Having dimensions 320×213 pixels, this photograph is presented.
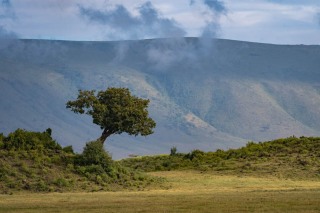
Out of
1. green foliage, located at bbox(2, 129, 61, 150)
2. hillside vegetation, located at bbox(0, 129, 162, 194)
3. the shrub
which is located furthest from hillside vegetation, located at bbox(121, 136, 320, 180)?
green foliage, located at bbox(2, 129, 61, 150)

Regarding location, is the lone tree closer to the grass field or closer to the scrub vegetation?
the scrub vegetation

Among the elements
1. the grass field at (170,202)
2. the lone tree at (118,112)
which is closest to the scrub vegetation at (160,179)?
the grass field at (170,202)

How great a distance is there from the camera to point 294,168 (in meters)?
75.0

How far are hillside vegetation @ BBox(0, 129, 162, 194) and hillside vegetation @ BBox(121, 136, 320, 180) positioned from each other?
1215 cm

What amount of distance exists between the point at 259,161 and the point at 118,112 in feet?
39.9

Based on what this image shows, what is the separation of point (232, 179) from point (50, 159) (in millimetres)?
13182

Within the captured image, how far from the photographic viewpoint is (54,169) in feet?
205

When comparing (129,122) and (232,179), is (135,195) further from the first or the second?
(129,122)

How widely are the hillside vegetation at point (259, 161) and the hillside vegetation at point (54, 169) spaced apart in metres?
12.1

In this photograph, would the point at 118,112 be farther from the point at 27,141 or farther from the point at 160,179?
the point at 27,141

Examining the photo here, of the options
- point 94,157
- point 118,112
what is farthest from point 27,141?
point 118,112

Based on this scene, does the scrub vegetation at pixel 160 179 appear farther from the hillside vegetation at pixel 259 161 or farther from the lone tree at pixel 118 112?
the lone tree at pixel 118 112

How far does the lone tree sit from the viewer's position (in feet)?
269

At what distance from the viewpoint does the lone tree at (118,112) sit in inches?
3228
